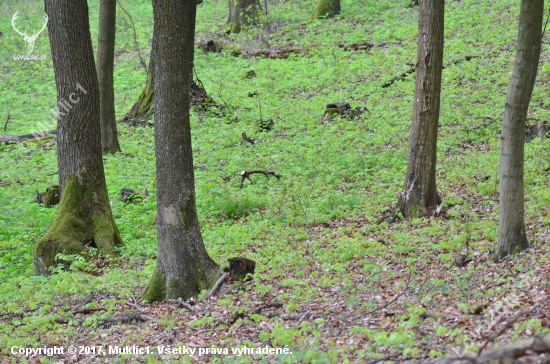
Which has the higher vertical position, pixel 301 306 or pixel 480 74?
pixel 480 74

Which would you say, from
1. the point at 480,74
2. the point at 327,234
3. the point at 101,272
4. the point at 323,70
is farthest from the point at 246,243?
the point at 323,70

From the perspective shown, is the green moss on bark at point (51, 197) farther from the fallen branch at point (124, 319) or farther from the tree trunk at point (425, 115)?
the tree trunk at point (425, 115)

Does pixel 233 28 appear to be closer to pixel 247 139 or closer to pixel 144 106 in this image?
pixel 144 106

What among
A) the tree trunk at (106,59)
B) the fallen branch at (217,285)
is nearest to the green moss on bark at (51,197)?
the tree trunk at (106,59)

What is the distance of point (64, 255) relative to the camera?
8.78 metres

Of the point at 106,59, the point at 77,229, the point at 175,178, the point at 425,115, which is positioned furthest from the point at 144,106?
the point at 175,178

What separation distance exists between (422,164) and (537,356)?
5.63 metres

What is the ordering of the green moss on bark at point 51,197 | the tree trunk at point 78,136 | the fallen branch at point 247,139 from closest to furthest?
the tree trunk at point 78,136 < the green moss on bark at point 51,197 < the fallen branch at point 247,139

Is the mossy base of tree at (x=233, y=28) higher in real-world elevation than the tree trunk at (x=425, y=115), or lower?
higher

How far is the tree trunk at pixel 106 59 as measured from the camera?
13.9 m

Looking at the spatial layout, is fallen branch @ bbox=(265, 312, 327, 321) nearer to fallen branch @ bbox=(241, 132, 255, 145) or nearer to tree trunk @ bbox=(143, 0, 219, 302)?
tree trunk @ bbox=(143, 0, 219, 302)

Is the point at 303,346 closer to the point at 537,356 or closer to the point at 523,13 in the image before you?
the point at 537,356

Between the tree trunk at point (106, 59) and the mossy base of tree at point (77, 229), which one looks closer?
the mossy base of tree at point (77, 229)

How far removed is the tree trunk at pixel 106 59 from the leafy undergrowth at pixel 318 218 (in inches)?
39.6
